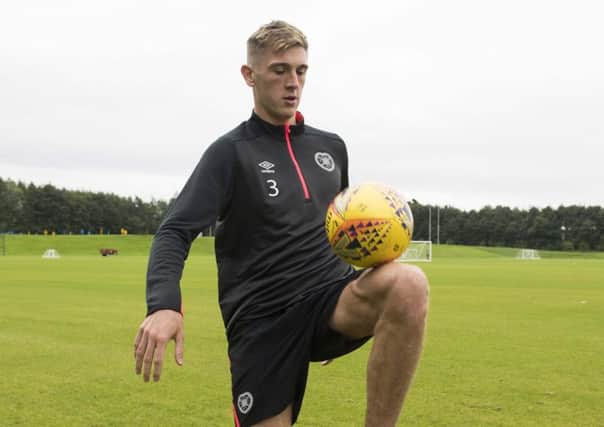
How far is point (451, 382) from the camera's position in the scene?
251 inches

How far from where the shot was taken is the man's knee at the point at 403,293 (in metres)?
2.98

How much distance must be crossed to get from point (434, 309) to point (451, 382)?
25.7 feet

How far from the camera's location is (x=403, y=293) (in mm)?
2979

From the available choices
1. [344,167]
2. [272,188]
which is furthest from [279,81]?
[344,167]

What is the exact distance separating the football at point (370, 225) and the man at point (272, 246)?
0.48 ft

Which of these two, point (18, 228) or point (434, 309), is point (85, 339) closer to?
point (434, 309)

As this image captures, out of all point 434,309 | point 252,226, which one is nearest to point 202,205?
point 252,226

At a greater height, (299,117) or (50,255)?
(299,117)

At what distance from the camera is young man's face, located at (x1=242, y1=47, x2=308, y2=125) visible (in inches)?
149

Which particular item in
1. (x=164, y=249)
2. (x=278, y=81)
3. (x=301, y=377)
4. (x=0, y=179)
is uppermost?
(x=0, y=179)

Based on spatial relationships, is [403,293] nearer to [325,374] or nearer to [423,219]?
[325,374]

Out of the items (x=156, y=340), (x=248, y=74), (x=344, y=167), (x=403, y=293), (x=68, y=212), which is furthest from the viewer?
(x=68, y=212)

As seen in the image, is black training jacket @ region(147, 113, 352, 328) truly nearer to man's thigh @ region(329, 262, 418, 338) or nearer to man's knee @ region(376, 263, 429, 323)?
man's thigh @ region(329, 262, 418, 338)

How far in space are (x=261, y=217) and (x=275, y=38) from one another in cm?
100
